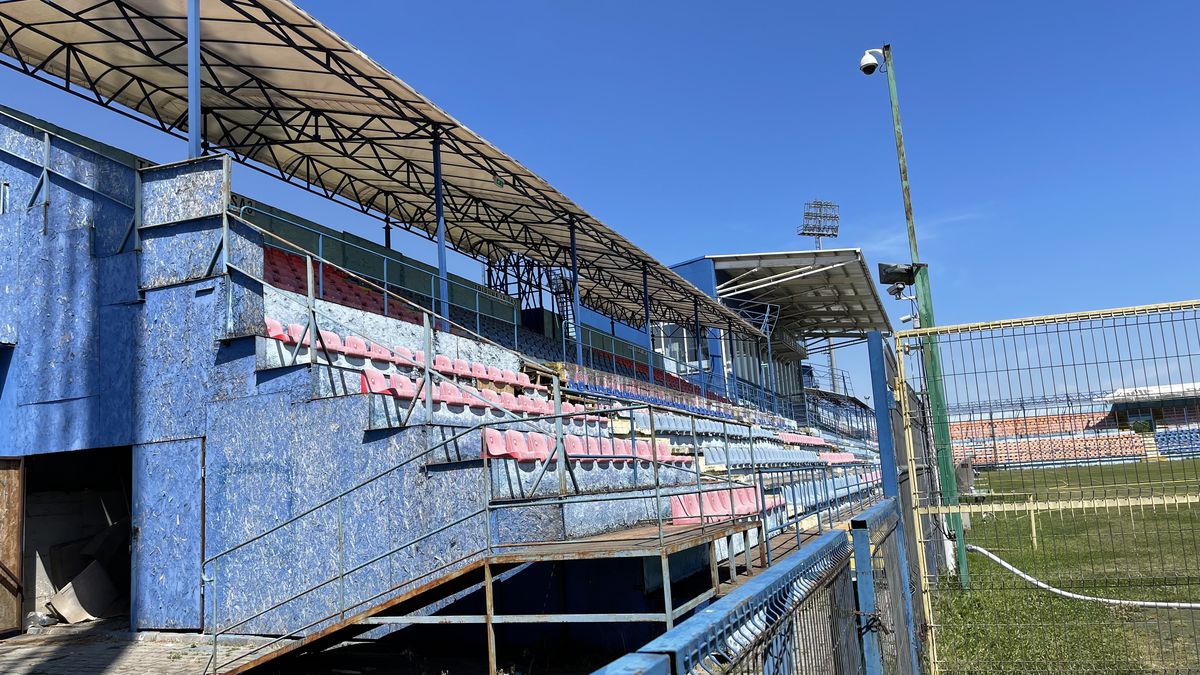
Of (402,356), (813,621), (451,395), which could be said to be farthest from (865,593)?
(402,356)

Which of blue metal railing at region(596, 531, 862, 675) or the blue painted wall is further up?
the blue painted wall

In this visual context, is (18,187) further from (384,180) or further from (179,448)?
(384,180)

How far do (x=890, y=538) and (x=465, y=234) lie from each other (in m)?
21.5

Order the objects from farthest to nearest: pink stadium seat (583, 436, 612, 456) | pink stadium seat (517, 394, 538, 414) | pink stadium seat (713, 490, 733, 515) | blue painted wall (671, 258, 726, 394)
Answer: blue painted wall (671, 258, 726, 394)
pink stadium seat (517, 394, 538, 414)
pink stadium seat (713, 490, 733, 515)
pink stadium seat (583, 436, 612, 456)

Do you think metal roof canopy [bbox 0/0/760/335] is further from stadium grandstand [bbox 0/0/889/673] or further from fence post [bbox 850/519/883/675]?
fence post [bbox 850/519/883/675]

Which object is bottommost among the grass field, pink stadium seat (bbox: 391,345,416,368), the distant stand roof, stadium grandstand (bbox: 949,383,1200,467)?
the grass field

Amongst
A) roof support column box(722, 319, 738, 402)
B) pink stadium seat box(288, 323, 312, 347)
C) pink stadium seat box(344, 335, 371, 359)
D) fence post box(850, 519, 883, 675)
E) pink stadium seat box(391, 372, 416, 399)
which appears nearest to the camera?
fence post box(850, 519, 883, 675)

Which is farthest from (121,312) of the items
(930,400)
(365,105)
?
(930,400)

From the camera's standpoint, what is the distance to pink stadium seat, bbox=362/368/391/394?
1000 cm

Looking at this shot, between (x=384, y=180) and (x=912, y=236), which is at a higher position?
(x=384, y=180)

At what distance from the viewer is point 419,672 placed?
28.6ft

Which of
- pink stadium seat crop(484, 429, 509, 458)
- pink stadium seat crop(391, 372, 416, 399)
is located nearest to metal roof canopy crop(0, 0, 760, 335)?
pink stadium seat crop(391, 372, 416, 399)

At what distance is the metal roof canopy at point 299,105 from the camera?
43.4 ft

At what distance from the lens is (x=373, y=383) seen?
1030 cm
